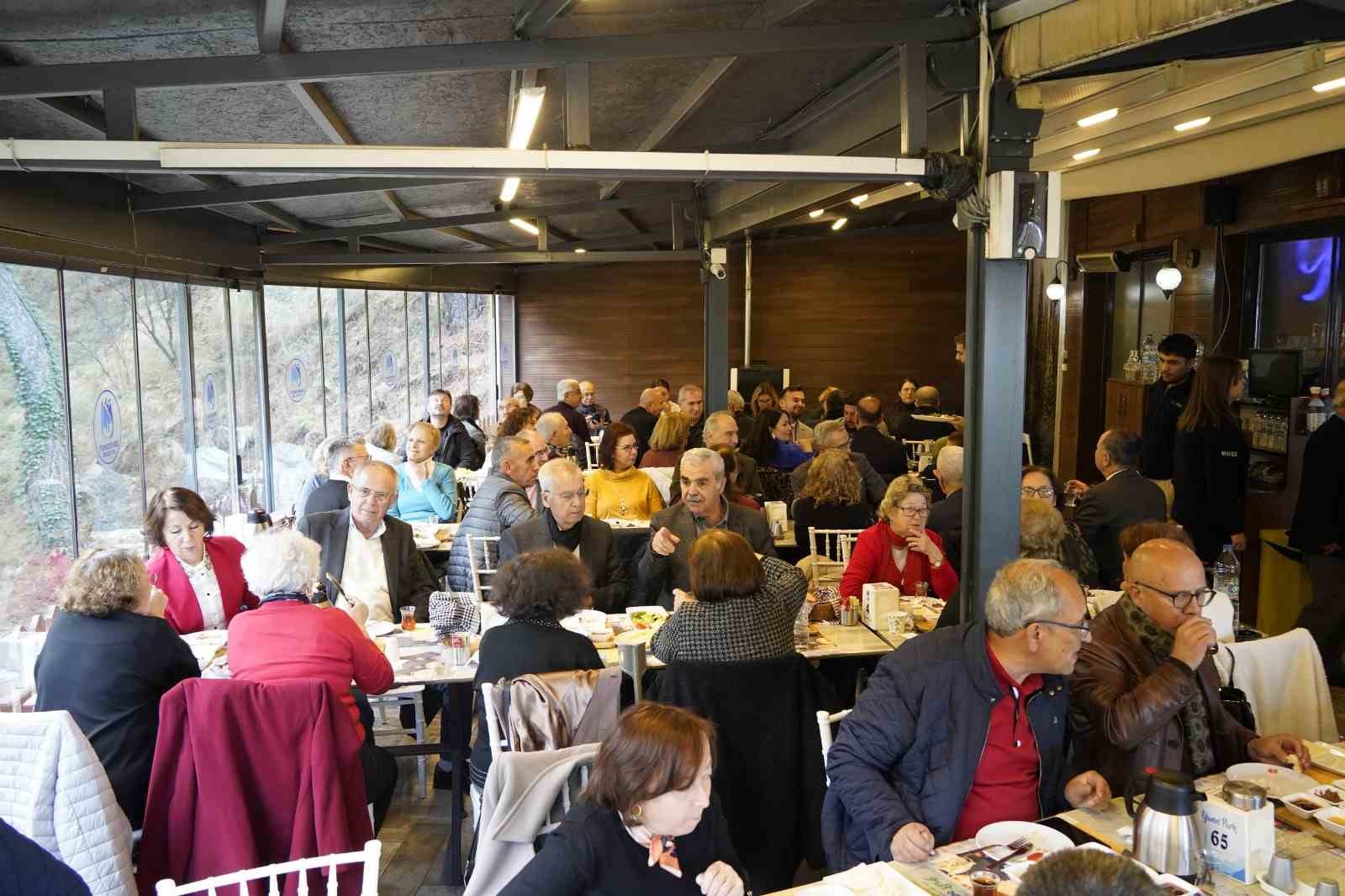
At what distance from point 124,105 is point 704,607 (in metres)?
2.95

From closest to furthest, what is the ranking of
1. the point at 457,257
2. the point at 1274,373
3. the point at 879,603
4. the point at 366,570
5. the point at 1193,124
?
the point at 879,603
the point at 366,570
the point at 1193,124
the point at 1274,373
the point at 457,257

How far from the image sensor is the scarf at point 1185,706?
10.1ft

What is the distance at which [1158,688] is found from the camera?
2893 mm

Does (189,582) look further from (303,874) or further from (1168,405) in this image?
(1168,405)

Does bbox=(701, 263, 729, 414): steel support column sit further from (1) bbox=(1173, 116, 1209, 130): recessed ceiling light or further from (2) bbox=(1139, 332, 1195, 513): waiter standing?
(1) bbox=(1173, 116, 1209, 130): recessed ceiling light

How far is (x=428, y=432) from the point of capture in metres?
7.30

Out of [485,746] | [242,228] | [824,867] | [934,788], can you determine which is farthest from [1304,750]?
[242,228]

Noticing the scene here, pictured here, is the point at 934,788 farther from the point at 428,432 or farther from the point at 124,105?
the point at 428,432

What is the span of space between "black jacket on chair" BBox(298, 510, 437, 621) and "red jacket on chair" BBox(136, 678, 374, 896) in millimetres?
1830

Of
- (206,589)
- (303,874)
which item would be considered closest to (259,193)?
(206,589)

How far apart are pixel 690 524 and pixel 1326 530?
3.78 m

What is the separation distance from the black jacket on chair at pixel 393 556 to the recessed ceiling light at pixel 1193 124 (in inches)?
→ 222

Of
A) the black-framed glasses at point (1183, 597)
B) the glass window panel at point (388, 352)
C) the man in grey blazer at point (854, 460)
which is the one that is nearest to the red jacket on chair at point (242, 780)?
the black-framed glasses at point (1183, 597)

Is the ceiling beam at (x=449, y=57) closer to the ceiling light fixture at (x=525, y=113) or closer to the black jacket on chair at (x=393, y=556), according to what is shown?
the ceiling light fixture at (x=525, y=113)
